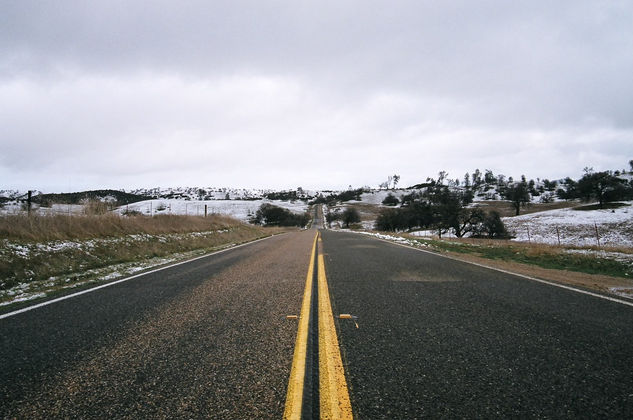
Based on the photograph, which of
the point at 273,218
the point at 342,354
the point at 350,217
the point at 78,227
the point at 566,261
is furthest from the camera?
the point at 273,218

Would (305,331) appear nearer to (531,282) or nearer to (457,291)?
(457,291)

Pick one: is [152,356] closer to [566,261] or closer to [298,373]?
[298,373]

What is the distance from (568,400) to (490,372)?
1.65ft

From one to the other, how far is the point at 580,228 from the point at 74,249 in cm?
5925

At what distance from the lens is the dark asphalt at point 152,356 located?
2049 millimetres

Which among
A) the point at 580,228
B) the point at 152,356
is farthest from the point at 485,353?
the point at 580,228

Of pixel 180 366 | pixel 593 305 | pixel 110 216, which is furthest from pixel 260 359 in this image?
pixel 110 216

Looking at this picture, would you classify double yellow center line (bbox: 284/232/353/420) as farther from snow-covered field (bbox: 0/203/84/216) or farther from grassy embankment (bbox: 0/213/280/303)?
snow-covered field (bbox: 0/203/84/216)

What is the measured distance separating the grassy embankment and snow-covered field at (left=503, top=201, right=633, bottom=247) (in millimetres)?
40108

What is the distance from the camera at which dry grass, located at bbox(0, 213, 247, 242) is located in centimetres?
905

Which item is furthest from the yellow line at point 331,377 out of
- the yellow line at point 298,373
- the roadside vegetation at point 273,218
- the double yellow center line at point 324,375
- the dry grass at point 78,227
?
the roadside vegetation at point 273,218

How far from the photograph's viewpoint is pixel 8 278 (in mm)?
6672

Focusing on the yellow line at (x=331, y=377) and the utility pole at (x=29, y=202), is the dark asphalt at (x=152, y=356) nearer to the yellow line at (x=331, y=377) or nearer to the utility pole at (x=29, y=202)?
the yellow line at (x=331, y=377)

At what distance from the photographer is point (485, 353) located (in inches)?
110
